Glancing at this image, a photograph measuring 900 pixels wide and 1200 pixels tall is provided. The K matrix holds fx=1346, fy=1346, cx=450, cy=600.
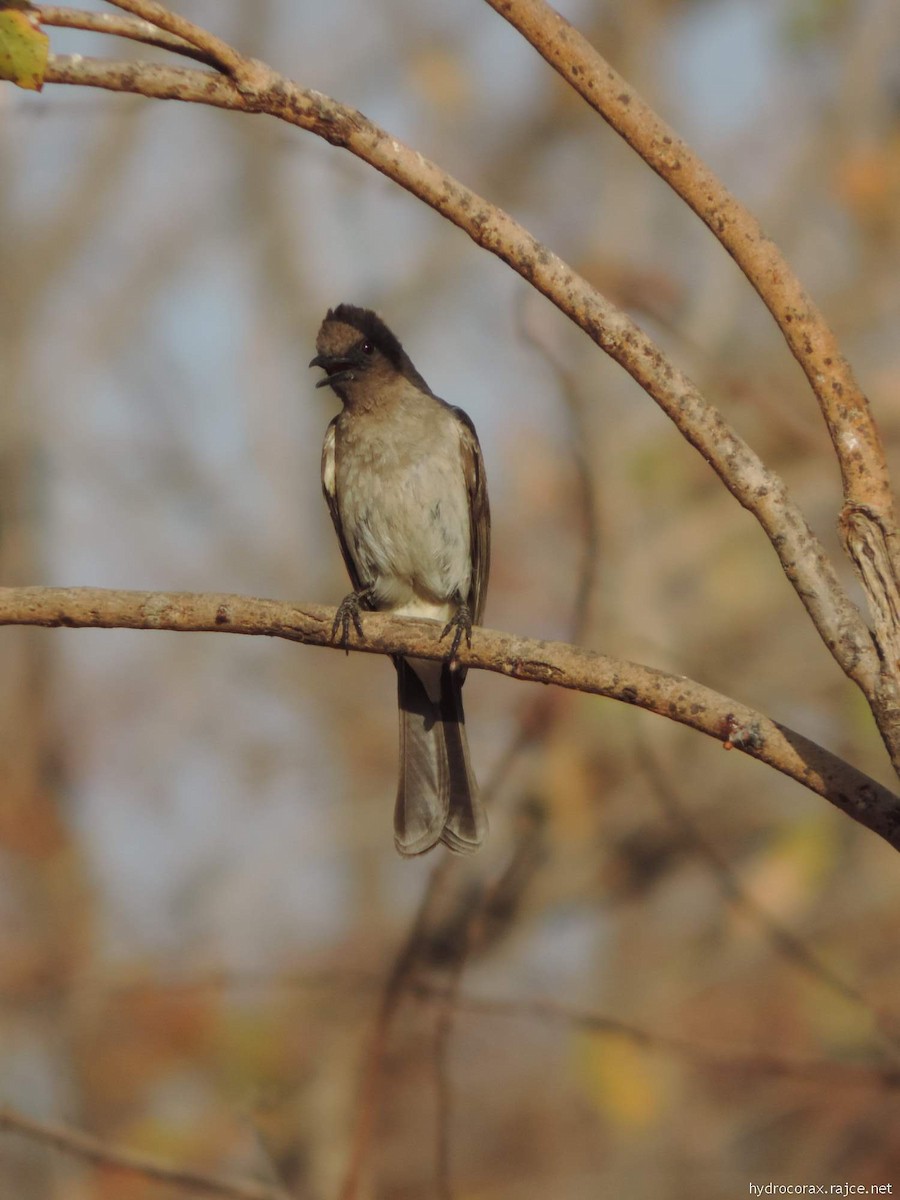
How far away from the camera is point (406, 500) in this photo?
4.74m

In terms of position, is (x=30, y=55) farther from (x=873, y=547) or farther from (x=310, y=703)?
(x=310, y=703)

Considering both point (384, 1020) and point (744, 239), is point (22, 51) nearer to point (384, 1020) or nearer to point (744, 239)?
point (744, 239)

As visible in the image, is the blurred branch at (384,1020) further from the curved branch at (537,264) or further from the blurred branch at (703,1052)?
the curved branch at (537,264)

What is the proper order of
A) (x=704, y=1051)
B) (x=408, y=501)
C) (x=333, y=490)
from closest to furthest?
(x=704, y=1051)
(x=408, y=501)
(x=333, y=490)

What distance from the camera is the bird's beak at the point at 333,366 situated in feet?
16.1

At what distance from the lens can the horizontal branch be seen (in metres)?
1.94

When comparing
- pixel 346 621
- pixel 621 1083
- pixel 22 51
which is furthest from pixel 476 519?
pixel 621 1083

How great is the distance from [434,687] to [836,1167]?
10.5ft

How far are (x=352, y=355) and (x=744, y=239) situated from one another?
3020mm

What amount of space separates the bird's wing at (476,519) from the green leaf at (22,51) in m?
2.92

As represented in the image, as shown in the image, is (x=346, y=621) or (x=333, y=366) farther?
(x=333, y=366)

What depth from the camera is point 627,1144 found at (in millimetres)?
6734

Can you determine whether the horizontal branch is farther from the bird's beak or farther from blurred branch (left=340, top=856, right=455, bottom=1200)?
the bird's beak

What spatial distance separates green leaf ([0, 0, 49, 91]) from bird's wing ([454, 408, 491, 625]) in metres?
2.92
